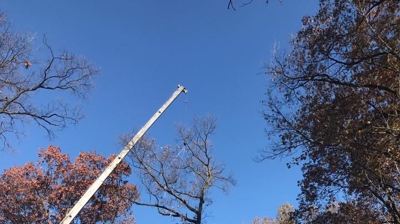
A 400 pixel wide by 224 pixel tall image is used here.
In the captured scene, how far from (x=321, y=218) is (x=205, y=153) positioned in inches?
292

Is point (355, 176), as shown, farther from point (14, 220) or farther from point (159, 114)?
point (14, 220)

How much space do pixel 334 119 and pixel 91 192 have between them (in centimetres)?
964

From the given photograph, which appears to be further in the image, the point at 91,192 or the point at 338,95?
the point at 91,192

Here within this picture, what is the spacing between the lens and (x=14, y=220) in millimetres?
24750

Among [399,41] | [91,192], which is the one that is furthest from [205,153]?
[399,41]

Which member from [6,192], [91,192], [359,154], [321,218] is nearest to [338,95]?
[359,154]

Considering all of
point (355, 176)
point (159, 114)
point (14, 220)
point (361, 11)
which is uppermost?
point (159, 114)

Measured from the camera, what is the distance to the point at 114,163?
15789mm

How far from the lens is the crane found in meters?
13.9

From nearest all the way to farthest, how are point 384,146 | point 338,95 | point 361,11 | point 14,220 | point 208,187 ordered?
1. point 361,11
2. point 384,146
3. point 338,95
4. point 208,187
5. point 14,220

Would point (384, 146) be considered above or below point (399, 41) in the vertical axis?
below

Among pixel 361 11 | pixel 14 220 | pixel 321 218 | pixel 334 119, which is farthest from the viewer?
pixel 14 220

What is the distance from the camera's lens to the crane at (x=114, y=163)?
45.7 ft

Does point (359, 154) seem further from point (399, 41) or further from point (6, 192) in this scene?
point (6, 192)
